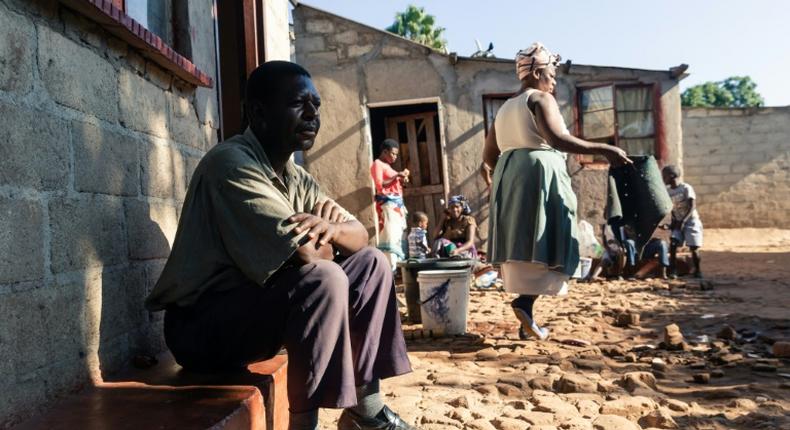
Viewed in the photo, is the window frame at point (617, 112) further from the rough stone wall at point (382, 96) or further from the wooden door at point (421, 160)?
the wooden door at point (421, 160)

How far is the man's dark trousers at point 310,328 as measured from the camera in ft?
5.49

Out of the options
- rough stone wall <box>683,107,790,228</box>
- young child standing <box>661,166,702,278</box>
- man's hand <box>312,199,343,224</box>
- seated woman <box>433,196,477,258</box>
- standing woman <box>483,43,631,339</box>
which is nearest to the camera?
man's hand <box>312,199,343,224</box>

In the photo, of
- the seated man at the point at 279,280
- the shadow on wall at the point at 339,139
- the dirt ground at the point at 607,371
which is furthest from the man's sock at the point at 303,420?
the shadow on wall at the point at 339,139

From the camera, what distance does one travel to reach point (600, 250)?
8617 mm

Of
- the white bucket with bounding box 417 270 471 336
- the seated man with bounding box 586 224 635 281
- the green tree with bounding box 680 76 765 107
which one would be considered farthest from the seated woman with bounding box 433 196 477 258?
the green tree with bounding box 680 76 765 107

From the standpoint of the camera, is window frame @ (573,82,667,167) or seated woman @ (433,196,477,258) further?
window frame @ (573,82,667,167)

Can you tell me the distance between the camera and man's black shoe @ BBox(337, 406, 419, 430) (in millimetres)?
1980

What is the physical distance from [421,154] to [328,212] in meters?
9.38

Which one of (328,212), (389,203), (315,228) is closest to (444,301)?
(328,212)

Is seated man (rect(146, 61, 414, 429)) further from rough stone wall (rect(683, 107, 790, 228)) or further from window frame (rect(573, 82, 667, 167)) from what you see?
rough stone wall (rect(683, 107, 790, 228))

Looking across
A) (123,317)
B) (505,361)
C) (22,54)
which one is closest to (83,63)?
(22,54)

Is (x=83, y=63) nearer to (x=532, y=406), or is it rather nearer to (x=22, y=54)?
(x=22, y=54)

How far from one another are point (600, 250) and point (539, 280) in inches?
208

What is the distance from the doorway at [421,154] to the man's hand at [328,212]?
336 inches
